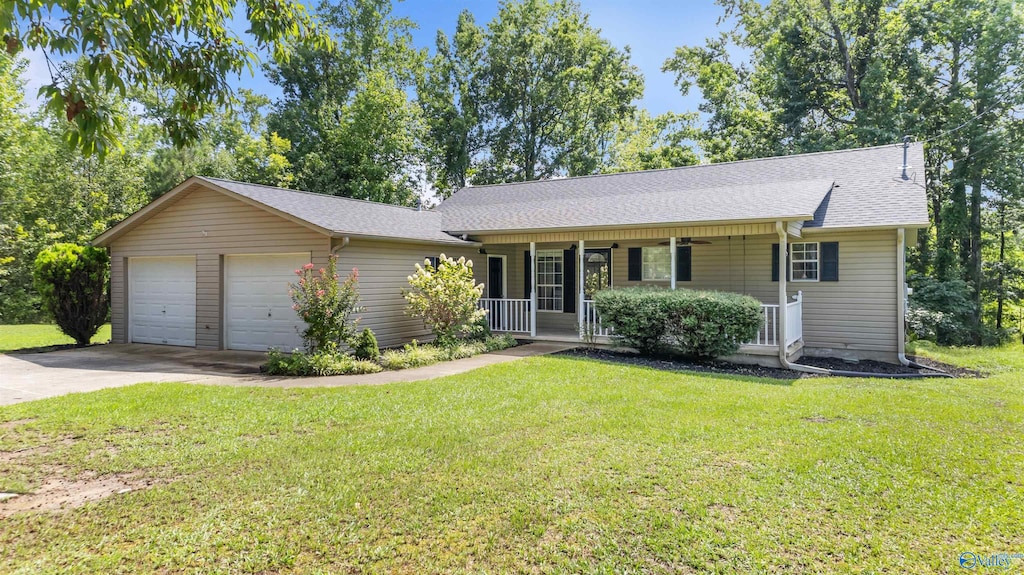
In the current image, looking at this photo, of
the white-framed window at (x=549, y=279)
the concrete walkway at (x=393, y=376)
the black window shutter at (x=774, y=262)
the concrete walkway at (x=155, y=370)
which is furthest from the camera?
the white-framed window at (x=549, y=279)

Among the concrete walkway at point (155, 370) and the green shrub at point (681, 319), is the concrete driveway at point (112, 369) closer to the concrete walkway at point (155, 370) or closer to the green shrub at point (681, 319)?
the concrete walkway at point (155, 370)

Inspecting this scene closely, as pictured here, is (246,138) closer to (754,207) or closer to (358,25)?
(358,25)

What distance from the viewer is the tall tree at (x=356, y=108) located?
25406mm

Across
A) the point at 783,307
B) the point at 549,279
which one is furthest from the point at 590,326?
the point at 783,307

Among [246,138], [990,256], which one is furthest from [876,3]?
[246,138]

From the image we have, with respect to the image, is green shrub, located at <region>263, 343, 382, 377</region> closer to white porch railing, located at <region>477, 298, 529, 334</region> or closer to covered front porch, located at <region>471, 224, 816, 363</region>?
white porch railing, located at <region>477, 298, 529, 334</region>

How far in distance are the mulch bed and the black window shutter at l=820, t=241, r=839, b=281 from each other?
1.77 m

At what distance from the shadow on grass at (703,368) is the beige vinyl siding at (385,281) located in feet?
11.8

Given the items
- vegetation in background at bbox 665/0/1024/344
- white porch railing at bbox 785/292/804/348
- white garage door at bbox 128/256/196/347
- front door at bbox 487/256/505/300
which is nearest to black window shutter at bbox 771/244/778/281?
white porch railing at bbox 785/292/804/348

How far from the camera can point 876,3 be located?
70.1 ft

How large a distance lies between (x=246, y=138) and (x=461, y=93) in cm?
1157

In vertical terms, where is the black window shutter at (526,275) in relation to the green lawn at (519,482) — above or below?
above

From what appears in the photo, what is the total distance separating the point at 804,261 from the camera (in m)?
11.7

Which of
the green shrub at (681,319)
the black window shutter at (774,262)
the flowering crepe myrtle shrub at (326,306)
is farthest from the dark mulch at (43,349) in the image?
the black window shutter at (774,262)
